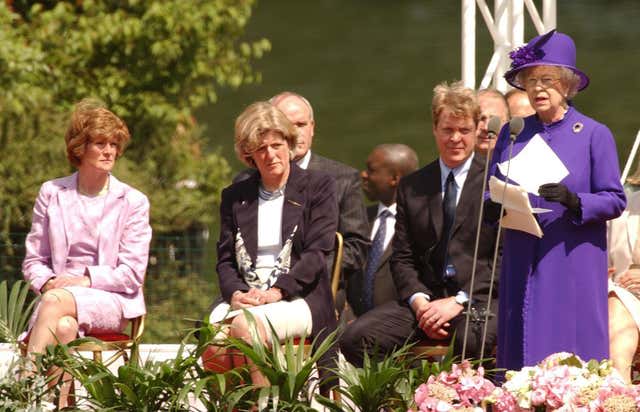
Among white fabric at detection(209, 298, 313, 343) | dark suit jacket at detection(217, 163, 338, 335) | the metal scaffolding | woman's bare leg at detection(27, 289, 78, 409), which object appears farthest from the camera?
the metal scaffolding

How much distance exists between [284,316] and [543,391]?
78.1 inches

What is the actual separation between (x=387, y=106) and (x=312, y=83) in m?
1.33

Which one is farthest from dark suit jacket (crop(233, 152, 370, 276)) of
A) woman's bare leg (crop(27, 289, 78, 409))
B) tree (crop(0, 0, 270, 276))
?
tree (crop(0, 0, 270, 276))

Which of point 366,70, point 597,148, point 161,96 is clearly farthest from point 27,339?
point 366,70

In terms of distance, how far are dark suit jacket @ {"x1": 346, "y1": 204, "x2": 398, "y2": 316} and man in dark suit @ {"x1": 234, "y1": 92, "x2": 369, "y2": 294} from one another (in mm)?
131

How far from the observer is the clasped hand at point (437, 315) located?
21.2ft

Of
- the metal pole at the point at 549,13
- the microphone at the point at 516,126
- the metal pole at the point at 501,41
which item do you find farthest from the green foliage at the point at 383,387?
the metal pole at the point at 501,41

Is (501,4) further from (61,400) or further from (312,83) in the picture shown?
(312,83)

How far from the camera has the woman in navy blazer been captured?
6488mm

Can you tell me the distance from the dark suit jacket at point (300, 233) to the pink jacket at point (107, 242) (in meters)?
0.39

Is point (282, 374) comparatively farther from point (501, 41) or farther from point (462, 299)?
point (501, 41)

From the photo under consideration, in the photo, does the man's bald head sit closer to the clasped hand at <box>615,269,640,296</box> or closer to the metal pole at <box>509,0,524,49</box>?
the metal pole at <box>509,0,524,49</box>

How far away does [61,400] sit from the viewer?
19.7ft

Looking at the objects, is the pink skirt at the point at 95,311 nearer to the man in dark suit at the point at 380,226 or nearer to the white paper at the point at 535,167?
the man in dark suit at the point at 380,226
